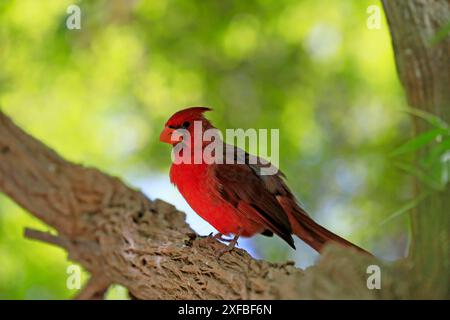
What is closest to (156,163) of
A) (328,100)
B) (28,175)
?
(328,100)

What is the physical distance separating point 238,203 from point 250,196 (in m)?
0.07

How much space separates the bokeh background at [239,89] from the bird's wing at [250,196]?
298cm

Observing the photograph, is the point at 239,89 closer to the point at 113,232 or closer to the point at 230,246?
the point at 113,232

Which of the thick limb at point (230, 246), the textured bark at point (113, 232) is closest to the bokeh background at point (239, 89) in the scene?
the textured bark at point (113, 232)

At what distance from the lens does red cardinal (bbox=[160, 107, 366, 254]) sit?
3826 millimetres

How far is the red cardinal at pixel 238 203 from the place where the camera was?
3.83 metres

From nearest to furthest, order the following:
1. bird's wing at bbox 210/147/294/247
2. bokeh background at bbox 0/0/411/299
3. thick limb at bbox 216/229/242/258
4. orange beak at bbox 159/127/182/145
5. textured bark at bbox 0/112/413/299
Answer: textured bark at bbox 0/112/413/299, thick limb at bbox 216/229/242/258, bird's wing at bbox 210/147/294/247, orange beak at bbox 159/127/182/145, bokeh background at bbox 0/0/411/299

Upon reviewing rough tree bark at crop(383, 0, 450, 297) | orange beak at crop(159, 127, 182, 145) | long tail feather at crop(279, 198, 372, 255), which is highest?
rough tree bark at crop(383, 0, 450, 297)

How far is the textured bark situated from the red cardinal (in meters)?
0.19

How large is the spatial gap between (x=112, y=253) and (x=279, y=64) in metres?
3.99

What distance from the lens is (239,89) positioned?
301 inches

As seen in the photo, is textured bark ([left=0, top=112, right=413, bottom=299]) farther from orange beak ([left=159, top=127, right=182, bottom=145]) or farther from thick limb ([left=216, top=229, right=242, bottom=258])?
orange beak ([left=159, top=127, right=182, bottom=145])

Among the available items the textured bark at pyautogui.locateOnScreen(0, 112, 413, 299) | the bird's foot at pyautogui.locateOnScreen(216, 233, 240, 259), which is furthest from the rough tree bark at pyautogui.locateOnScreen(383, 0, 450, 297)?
the textured bark at pyautogui.locateOnScreen(0, 112, 413, 299)
